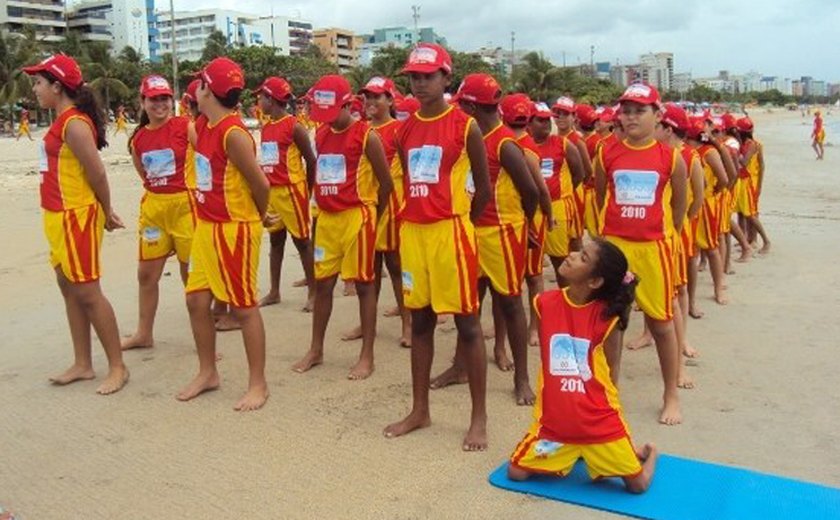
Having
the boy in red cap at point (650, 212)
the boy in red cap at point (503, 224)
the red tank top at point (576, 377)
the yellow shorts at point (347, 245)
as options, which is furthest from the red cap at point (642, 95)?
the yellow shorts at point (347, 245)

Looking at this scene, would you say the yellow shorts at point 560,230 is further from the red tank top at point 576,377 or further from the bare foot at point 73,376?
the bare foot at point 73,376

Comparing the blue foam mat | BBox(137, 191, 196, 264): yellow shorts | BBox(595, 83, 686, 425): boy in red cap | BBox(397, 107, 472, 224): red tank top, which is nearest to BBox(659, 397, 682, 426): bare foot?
BBox(595, 83, 686, 425): boy in red cap

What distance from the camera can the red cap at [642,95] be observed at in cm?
502

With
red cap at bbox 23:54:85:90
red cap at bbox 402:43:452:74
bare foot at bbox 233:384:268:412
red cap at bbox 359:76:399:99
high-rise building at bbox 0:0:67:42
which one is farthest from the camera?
high-rise building at bbox 0:0:67:42

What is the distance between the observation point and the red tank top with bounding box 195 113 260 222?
513 cm

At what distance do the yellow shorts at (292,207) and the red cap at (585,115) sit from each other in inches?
136

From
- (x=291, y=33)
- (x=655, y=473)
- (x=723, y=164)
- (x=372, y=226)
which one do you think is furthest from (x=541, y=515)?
(x=291, y=33)

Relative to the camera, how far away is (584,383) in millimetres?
4078

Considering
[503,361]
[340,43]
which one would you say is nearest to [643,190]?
[503,361]

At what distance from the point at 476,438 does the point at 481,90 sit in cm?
217

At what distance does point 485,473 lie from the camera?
4332 millimetres

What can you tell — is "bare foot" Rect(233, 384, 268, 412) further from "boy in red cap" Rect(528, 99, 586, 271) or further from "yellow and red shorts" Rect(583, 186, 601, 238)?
"yellow and red shorts" Rect(583, 186, 601, 238)

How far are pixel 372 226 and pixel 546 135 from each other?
2.24 metres

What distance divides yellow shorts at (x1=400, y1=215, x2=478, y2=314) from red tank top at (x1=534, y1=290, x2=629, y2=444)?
564mm
